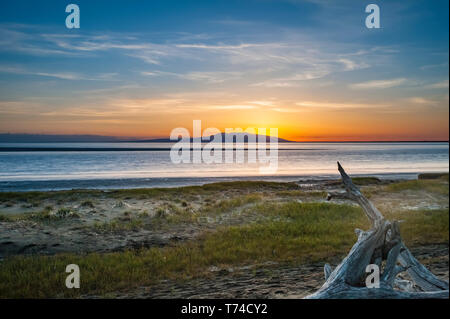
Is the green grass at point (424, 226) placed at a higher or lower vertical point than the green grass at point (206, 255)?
higher

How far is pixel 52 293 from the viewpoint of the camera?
7.26 meters

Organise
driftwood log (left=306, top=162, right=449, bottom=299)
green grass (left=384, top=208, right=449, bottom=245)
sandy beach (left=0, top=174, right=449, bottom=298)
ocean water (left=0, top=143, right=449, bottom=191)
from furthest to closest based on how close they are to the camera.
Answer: ocean water (left=0, top=143, right=449, bottom=191) → green grass (left=384, top=208, right=449, bottom=245) → sandy beach (left=0, top=174, right=449, bottom=298) → driftwood log (left=306, top=162, right=449, bottom=299)

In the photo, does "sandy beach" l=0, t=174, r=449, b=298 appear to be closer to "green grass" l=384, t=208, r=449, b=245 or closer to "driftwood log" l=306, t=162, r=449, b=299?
"green grass" l=384, t=208, r=449, b=245

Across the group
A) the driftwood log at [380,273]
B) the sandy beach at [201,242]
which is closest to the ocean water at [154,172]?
the sandy beach at [201,242]

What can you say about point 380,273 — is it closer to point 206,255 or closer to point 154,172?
point 206,255

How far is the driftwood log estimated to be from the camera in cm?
501

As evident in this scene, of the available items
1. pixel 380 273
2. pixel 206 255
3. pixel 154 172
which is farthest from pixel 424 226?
pixel 154 172

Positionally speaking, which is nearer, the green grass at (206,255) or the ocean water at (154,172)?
the green grass at (206,255)

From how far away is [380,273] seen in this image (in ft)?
18.5

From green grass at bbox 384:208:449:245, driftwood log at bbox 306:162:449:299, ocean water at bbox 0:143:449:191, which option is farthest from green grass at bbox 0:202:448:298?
ocean water at bbox 0:143:449:191

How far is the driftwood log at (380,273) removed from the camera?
5.01 metres

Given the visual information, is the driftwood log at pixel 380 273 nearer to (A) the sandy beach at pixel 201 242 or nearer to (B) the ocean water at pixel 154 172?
(A) the sandy beach at pixel 201 242
